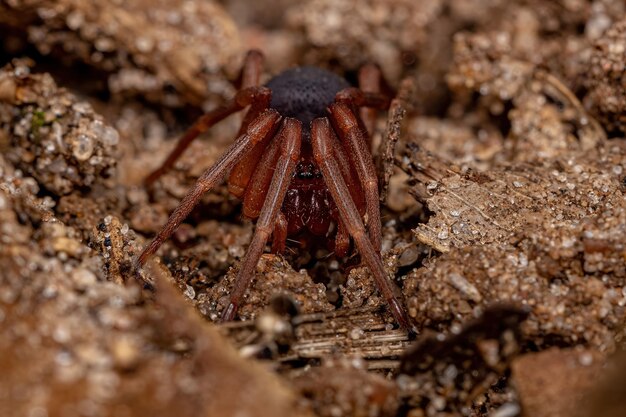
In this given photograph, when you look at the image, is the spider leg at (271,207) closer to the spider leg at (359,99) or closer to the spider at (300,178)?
the spider at (300,178)

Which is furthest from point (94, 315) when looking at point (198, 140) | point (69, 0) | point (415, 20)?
point (415, 20)

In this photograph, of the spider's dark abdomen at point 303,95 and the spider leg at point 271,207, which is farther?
the spider's dark abdomen at point 303,95

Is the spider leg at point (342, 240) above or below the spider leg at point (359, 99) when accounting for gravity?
below

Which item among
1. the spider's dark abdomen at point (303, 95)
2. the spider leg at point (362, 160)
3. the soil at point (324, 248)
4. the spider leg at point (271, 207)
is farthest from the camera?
the spider's dark abdomen at point (303, 95)

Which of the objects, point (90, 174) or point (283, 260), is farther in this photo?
point (90, 174)

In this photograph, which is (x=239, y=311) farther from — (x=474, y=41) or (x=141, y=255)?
(x=474, y=41)

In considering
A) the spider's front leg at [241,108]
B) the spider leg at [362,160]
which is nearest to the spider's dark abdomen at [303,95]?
the spider's front leg at [241,108]

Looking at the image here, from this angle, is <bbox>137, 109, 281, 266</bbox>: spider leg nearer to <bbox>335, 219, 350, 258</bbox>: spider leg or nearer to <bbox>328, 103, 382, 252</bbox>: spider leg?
<bbox>328, 103, 382, 252</bbox>: spider leg
